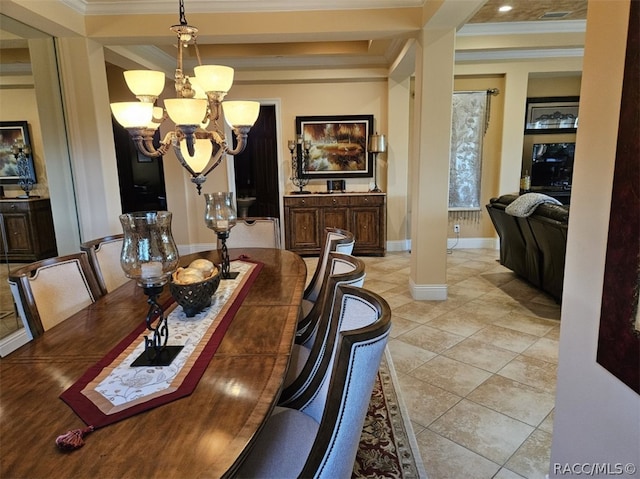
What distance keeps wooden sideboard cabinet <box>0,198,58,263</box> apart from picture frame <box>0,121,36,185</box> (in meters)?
0.21

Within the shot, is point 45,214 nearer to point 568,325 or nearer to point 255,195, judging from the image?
point 255,195

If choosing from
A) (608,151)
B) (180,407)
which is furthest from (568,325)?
(180,407)

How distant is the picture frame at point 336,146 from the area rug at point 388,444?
407 cm

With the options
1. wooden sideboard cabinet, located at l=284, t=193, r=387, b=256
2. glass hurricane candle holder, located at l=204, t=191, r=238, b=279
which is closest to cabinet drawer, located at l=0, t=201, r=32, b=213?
glass hurricane candle holder, located at l=204, t=191, r=238, b=279

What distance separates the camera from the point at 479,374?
101 inches

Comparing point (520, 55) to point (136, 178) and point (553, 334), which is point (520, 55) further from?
point (136, 178)

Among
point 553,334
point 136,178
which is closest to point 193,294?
point 553,334

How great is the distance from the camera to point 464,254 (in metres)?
5.75

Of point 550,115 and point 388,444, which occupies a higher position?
point 550,115

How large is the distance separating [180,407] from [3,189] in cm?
353

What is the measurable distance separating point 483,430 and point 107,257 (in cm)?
245

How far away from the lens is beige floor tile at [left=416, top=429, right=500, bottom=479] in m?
1.75

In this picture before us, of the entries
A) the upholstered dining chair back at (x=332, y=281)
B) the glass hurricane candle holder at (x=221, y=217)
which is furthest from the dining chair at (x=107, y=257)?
the upholstered dining chair back at (x=332, y=281)

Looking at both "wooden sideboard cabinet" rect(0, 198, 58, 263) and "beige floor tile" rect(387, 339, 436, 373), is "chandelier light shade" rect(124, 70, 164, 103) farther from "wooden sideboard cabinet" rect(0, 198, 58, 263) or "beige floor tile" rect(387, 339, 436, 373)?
"beige floor tile" rect(387, 339, 436, 373)
